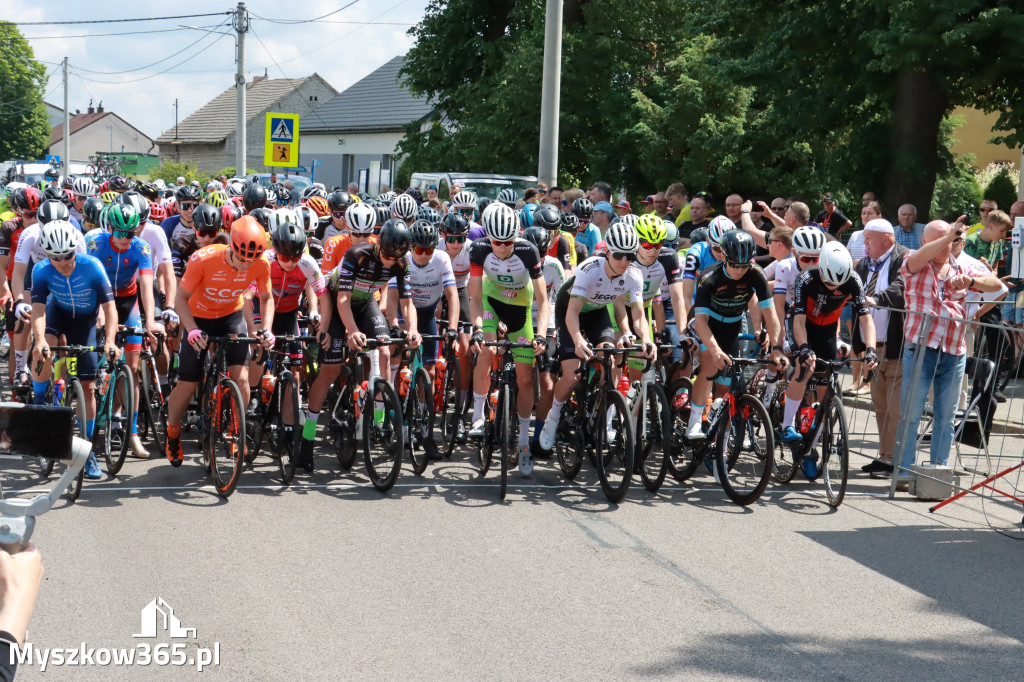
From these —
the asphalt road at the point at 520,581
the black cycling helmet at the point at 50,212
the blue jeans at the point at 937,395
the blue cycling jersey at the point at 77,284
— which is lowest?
the asphalt road at the point at 520,581

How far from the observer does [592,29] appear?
2959cm

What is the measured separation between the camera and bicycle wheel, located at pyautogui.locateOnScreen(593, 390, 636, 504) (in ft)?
26.8

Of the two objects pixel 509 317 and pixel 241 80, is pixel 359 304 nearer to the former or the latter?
pixel 509 317

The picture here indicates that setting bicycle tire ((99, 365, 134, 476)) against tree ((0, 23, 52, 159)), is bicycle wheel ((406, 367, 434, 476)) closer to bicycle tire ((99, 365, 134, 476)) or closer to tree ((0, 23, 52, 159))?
bicycle tire ((99, 365, 134, 476))

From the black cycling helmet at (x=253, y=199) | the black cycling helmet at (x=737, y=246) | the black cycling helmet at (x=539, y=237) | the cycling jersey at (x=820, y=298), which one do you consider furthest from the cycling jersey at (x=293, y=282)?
the black cycling helmet at (x=253, y=199)

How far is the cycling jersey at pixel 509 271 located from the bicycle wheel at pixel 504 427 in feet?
3.68

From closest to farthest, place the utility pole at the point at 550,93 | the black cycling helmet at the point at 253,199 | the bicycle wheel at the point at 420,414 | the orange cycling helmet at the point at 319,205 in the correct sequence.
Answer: the bicycle wheel at the point at 420,414
the black cycling helmet at the point at 253,199
the orange cycling helmet at the point at 319,205
the utility pole at the point at 550,93

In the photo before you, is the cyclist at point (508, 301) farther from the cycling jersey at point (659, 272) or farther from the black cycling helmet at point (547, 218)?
the black cycling helmet at point (547, 218)

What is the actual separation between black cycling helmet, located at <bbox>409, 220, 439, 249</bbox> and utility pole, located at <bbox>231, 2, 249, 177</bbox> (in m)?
23.3

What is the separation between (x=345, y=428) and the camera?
357 inches

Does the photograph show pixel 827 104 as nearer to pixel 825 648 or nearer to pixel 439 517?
pixel 439 517

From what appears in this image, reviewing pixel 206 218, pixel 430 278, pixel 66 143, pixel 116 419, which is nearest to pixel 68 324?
pixel 116 419

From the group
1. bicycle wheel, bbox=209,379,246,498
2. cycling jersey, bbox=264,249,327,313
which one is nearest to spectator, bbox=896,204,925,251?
cycling jersey, bbox=264,249,327,313

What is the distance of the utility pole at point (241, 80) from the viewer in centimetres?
3219
